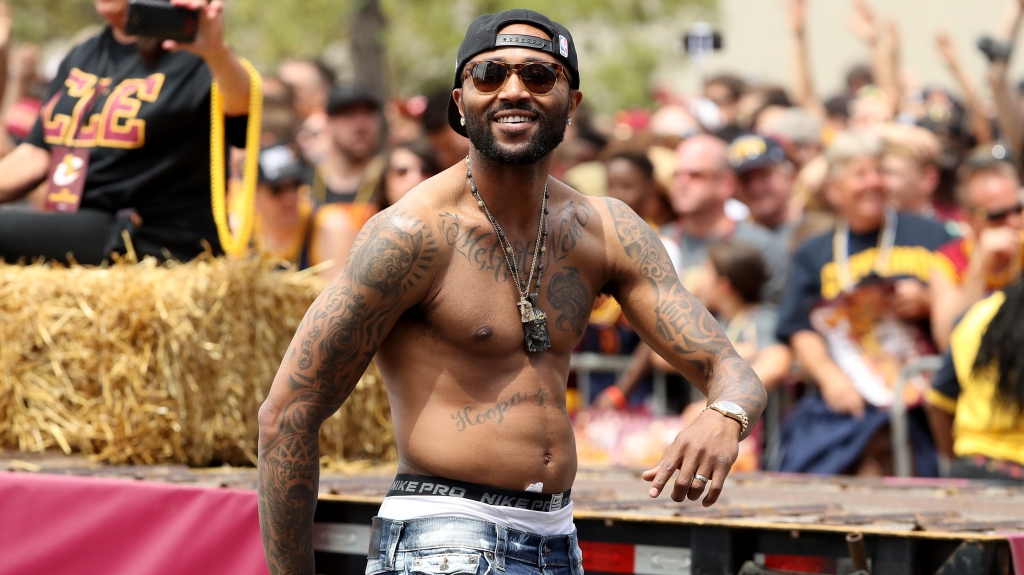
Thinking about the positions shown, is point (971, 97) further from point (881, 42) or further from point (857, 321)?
point (857, 321)

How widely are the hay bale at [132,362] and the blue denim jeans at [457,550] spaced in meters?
2.07

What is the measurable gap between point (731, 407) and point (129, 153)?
3325mm

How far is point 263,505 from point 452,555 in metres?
0.55

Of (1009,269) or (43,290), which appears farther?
(1009,269)

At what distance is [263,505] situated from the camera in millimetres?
3295

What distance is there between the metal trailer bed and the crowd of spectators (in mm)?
1195

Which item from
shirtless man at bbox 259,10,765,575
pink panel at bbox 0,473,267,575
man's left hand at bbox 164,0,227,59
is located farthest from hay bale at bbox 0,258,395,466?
shirtless man at bbox 259,10,765,575

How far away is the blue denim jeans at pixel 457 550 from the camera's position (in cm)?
308

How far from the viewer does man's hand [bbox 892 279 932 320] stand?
6.79 meters

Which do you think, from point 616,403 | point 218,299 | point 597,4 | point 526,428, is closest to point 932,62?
point 597,4

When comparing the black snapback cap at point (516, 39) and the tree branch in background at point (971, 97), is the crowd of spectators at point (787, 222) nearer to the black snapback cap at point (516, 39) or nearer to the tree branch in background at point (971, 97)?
the tree branch in background at point (971, 97)

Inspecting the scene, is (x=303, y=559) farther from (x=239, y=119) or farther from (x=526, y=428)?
(x=239, y=119)

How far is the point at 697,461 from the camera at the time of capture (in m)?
2.93

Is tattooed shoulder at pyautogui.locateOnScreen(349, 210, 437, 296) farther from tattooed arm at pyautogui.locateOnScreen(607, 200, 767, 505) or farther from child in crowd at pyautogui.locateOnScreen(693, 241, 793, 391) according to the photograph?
child in crowd at pyautogui.locateOnScreen(693, 241, 793, 391)
